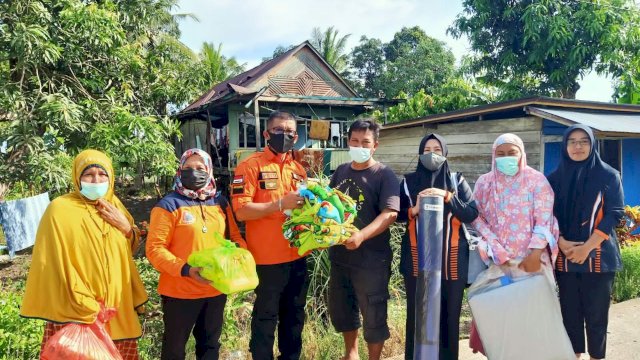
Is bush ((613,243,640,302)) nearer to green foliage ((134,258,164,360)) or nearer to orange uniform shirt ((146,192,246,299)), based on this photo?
orange uniform shirt ((146,192,246,299))

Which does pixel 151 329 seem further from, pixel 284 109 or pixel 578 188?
pixel 284 109

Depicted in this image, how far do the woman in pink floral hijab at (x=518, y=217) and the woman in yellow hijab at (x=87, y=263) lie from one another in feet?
7.42

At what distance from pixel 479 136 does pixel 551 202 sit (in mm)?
6004

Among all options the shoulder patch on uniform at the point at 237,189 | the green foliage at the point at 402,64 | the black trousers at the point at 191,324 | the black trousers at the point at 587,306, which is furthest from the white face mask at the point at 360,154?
the green foliage at the point at 402,64

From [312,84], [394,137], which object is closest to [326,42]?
[312,84]

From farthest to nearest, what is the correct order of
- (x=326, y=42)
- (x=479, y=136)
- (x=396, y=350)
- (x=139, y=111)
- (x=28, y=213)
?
(x=326, y=42) < (x=479, y=136) < (x=28, y=213) < (x=139, y=111) < (x=396, y=350)

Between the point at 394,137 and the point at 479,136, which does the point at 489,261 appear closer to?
the point at 479,136

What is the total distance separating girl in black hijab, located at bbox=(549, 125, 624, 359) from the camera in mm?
2980

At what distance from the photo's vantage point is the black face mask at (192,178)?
263 centimetres

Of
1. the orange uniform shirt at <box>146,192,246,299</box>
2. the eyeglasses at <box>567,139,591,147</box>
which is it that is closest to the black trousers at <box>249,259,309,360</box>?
the orange uniform shirt at <box>146,192,246,299</box>

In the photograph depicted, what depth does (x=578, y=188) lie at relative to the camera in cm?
305

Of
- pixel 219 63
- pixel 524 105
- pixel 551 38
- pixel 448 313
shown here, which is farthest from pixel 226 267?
pixel 219 63

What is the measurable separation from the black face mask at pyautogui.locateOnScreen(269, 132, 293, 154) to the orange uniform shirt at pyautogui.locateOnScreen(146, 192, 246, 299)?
2.05 ft

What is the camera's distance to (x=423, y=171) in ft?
9.91
